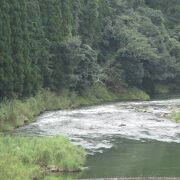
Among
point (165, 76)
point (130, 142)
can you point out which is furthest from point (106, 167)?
point (165, 76)

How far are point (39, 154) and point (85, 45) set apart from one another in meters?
40.4

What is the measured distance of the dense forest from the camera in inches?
1960

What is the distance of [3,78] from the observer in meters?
45.8

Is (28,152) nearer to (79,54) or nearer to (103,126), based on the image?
(103,126)

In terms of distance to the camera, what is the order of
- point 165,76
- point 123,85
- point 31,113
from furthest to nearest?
point 165,76, point 123,85, point 31,113

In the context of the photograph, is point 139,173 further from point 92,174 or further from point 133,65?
point 133,65

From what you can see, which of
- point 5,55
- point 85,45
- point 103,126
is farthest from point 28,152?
point 85,45

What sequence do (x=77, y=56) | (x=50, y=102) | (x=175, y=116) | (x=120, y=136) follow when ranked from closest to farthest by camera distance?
(x=120, y=136), (x=175, y=116), (x=50, y=102), (x=77, y=56)

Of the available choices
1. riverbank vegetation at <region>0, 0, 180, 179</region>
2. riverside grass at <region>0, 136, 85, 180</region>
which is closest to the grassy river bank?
riverside grass at <region>0, 136, 85, 180</region>

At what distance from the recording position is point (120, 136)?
40656 mm

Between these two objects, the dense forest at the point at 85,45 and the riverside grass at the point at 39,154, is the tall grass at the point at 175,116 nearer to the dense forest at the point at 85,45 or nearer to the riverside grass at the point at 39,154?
the dense forest at the point at 85,45

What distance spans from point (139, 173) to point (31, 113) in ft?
78.5

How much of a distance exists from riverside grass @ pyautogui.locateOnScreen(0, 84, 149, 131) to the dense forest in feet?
3.36

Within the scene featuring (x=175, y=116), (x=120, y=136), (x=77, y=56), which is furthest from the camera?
(x=77, y=56)
